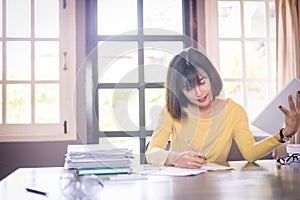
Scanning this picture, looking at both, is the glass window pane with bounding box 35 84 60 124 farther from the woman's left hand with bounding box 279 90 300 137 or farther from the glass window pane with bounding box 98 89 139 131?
the woman's left hand with bounding box 279 90 300 137

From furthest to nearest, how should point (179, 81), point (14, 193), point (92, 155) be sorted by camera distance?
point (179, 81) → point (92, 155) → point (14, 193)

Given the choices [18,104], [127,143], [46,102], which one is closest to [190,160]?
[127,143]

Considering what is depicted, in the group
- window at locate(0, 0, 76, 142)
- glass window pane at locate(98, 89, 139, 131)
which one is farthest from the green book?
window at locate(0, 0, 76, 142)

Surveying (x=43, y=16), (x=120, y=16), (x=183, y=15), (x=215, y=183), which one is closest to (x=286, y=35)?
(x=183, y=15)

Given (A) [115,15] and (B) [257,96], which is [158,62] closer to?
(A) [115,15]

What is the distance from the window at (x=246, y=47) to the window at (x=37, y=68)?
121 cm

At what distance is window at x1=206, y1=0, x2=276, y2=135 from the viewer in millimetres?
3100

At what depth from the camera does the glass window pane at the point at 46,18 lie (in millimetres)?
2947

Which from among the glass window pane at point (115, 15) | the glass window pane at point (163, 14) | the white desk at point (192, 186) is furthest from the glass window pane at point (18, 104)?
the white desk at point (192, 186)

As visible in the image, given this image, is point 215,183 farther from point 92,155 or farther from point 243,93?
point 243,93

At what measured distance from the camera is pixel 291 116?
1580 mm

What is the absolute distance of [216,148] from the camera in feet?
5.90

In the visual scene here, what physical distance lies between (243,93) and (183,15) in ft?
2.75

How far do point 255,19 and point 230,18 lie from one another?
22 centimetres
